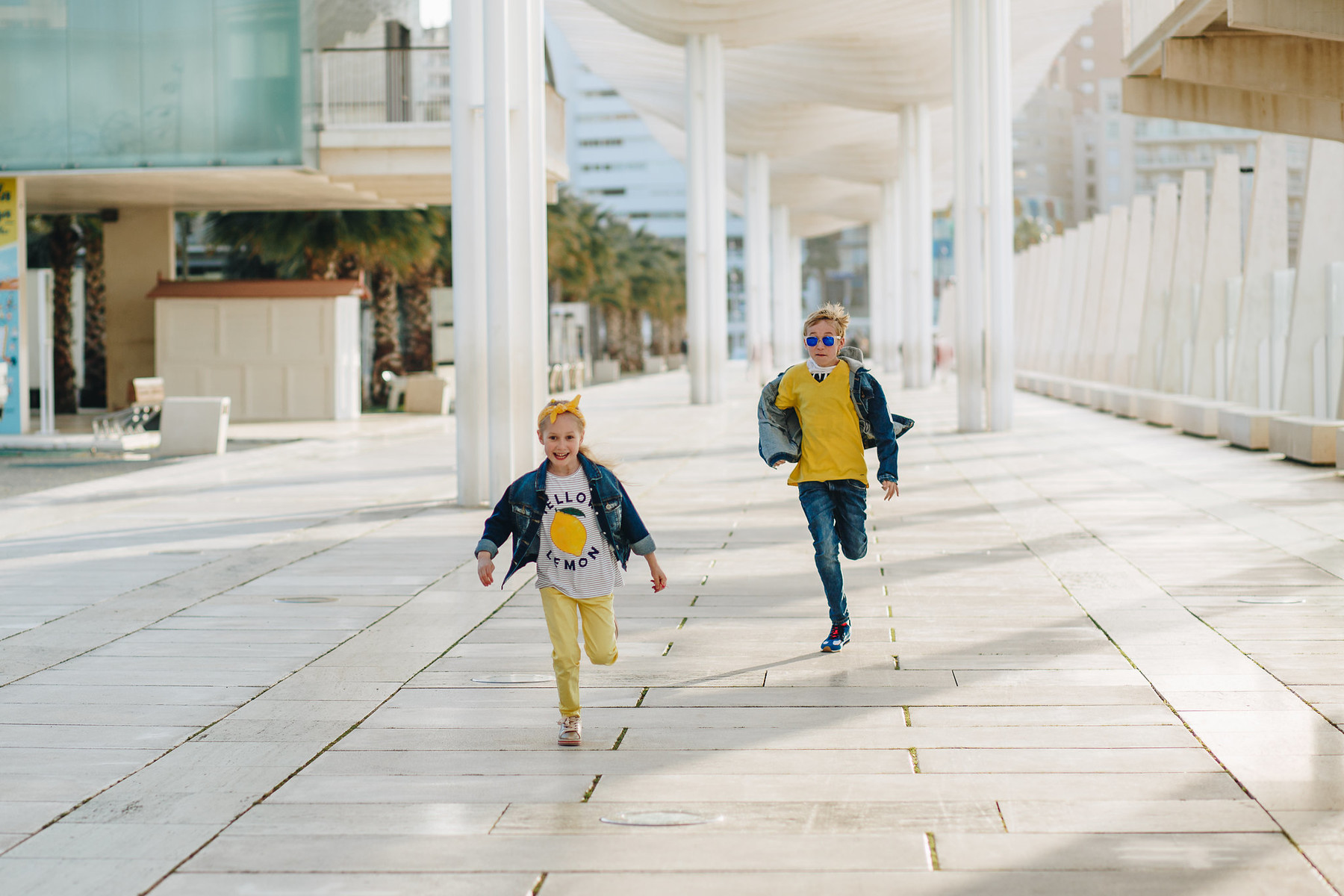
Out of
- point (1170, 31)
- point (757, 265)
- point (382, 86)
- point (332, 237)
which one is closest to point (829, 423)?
point (1170, 31)

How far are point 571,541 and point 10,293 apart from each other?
19.0 metres

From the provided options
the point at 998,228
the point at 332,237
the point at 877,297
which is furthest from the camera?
A: the point at 877,297

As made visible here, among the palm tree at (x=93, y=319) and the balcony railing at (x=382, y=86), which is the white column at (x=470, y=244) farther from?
the palm tree at (x=93, y=319)

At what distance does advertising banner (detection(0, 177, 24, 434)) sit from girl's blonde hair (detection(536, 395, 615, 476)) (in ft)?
61.3

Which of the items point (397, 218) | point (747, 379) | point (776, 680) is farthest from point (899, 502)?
point (747, 379)

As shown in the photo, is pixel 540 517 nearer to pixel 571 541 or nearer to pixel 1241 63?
pixel 571 541

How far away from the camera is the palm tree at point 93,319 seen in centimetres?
3278

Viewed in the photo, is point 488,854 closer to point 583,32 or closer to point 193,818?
point 193,818

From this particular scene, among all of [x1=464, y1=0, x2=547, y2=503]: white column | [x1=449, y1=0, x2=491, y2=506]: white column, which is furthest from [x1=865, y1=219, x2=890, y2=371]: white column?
[x1=449, y1=0, x2=491, y2=506]: white column

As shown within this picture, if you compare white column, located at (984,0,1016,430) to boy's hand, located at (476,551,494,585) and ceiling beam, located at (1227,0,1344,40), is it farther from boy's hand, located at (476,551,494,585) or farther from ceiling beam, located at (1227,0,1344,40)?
boy's hand, located at (476,551,494,585)

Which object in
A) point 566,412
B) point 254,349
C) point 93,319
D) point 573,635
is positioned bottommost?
point 573,635

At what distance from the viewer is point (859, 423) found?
21.0 feet

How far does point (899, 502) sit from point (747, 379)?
38672 mm

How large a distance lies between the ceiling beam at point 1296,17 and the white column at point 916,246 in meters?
27.7
